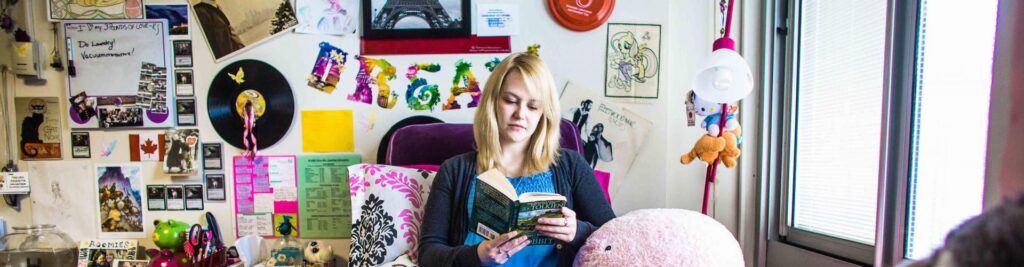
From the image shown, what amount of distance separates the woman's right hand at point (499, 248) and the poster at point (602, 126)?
2.48ft

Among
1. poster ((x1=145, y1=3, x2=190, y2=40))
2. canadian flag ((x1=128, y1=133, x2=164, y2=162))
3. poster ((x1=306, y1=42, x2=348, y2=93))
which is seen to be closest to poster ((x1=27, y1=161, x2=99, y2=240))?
canadian flag ((x1=128, y1=133, x2=164, y2=162))

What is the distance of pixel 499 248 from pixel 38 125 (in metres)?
1.98

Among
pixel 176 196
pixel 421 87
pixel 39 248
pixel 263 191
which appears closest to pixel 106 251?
pixel 39 248

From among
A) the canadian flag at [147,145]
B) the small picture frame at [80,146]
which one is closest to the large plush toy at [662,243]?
the canadian flag at [147,145]

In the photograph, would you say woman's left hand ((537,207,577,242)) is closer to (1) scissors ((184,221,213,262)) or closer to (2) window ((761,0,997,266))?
(2) window ((761,0,997,266))

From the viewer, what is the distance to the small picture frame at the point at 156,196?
1730 millimetres

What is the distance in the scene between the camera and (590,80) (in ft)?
5.47

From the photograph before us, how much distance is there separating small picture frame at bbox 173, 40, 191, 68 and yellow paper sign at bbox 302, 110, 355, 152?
48 cm

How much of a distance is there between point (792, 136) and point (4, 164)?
2975 mm

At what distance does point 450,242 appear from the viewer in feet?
3.94

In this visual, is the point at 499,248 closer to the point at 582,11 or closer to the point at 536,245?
the point at 536,245

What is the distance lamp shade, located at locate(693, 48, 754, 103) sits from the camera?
3.94 feet

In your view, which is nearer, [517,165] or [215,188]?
[517,165]

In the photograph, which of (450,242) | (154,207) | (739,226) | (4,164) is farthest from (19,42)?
(739,226)
